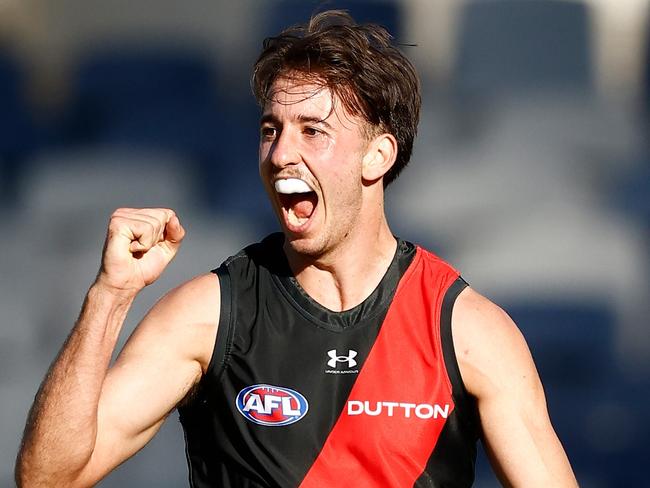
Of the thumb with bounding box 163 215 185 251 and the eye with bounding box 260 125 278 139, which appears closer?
the thumb with bounding box 163 215 185 251

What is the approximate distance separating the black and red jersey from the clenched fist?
0.32 m

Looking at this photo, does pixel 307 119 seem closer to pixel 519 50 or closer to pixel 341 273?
pixel 341 273

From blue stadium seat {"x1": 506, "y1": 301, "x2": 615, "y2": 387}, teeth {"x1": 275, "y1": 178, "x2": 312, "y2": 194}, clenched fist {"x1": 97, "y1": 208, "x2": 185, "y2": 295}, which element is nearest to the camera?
clenched fist {"x1": 97, "y1": 208, "x2": 185, "y2": 295}

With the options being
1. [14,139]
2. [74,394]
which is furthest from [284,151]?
[14,139]

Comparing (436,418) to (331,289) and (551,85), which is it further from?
(551,85)

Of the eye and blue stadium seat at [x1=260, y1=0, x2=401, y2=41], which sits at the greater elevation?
blue stadium seat at [x1=260, y1=0, x2=401, y2=41]

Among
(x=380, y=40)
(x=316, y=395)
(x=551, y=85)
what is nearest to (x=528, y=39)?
(x=551, y=85)

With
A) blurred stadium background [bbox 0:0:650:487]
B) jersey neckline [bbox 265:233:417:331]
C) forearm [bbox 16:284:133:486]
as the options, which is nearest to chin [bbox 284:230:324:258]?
jersey neckline [bbox 265:233:417:331]

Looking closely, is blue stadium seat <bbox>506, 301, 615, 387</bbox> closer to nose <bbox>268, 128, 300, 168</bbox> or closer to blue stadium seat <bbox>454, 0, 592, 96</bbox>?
blue stadium seat <bbox>454, 0, 592, 96</bbox>

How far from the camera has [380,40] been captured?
3215mm

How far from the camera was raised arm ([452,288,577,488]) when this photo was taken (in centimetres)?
292

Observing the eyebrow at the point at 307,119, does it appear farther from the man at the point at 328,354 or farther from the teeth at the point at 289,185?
the teeth at the point at 289,185

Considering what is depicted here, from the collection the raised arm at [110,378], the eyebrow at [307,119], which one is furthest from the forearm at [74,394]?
the eyebrow at [307,119]

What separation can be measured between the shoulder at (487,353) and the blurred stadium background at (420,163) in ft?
5.15
